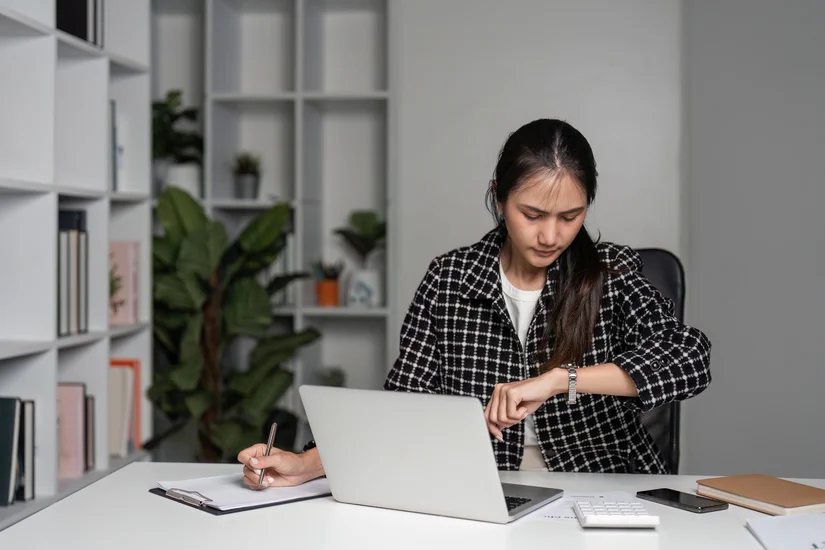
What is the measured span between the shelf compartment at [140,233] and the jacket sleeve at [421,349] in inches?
55.9

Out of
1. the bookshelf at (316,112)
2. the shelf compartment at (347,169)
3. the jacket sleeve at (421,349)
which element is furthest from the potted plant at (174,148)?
the jacket sleeve at (421,349)

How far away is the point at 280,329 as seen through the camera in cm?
367

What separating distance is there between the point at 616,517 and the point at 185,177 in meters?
2.66

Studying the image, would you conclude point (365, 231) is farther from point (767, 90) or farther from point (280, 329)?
point (767, 90)

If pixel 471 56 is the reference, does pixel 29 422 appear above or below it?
below


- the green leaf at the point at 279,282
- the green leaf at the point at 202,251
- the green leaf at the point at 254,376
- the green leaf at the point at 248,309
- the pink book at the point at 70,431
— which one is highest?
the green leaf at the point at 202,251

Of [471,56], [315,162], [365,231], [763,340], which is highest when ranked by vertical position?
[471,56]

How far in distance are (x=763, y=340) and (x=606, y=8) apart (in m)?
1.30

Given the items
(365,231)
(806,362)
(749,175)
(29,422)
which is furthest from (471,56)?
(29,422)

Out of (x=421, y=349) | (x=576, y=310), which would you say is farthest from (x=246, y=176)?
(x=576, y=310)

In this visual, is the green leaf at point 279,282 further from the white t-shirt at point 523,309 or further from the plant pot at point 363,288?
the white t-shirt at point 523,309

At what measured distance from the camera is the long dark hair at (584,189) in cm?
171

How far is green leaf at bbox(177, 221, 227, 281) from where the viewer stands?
2.95 metres

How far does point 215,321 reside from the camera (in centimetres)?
305
